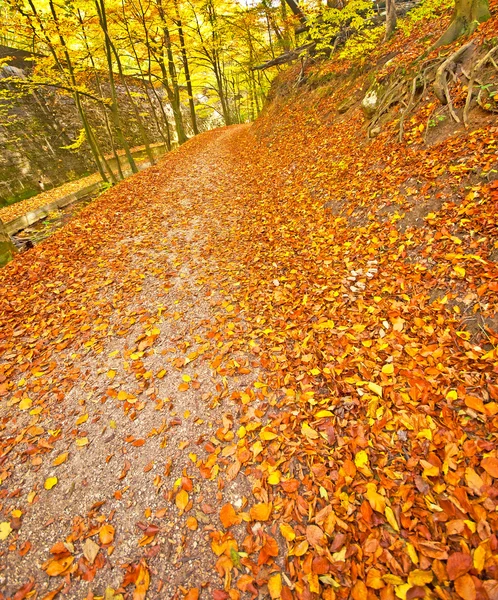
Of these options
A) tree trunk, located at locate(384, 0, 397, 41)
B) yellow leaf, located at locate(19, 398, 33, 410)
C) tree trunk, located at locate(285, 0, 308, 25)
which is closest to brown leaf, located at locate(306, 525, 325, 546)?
yellow leaf, located at locate(19, 398, 33, 410)

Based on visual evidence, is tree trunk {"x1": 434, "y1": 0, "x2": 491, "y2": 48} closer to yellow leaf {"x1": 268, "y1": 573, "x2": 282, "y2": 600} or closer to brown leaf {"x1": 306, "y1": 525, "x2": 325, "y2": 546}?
brown leaf {"x1": 306, "y1": 525, "x2": 325, "y2": 546}

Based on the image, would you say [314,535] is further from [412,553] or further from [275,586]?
[412,553]

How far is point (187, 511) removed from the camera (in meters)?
2.44

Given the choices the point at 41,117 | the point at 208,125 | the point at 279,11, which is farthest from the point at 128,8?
the point at 208,125

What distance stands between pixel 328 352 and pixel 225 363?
1.30 meters

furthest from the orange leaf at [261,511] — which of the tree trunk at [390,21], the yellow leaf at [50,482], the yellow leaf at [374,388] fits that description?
the tree trunk at [390,21]

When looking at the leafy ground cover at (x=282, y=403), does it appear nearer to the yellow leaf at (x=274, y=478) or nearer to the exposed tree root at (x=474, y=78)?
the yellow leaf at (x=274, y=478)

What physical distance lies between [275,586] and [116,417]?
7.42ft

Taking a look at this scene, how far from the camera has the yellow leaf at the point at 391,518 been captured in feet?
6.57

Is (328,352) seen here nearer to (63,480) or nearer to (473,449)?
(473,449)

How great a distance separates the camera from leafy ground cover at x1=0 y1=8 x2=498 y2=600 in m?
2.05

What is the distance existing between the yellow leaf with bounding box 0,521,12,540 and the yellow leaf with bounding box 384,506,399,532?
319 cm

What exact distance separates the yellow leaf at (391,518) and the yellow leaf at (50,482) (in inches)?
119

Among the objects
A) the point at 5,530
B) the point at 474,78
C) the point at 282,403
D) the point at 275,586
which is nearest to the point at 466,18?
the point at 474,78
